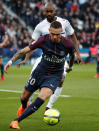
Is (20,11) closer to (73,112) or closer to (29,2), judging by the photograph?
(29,2)

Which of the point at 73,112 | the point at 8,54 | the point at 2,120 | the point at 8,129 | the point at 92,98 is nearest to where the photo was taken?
the point at 8,129

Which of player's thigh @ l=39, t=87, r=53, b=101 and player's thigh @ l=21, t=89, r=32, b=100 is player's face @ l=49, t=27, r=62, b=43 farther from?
player's thigh @ l=21, t=89, r=32, b=100

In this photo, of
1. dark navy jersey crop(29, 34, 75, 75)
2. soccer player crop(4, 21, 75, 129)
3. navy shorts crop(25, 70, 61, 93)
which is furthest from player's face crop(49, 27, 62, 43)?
navy shorts crop(25, 70, 61, 93)

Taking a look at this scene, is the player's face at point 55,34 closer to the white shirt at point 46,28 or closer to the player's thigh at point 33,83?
the player's thigh at point 33,83

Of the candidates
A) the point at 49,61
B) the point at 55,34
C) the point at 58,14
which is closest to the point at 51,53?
the point at 49,61

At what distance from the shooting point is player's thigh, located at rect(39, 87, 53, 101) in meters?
7.97

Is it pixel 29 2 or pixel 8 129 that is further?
pixel 29 2

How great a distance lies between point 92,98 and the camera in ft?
41.3

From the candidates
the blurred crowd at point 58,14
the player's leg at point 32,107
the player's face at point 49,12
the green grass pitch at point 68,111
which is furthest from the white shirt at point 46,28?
the blurred crowd at point 58,14

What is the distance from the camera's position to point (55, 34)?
26.5 ft

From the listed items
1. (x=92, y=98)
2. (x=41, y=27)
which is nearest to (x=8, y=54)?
(x=92, y=98)

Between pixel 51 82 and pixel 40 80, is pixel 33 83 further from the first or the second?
pixel 51 82

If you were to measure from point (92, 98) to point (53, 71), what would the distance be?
4.36m

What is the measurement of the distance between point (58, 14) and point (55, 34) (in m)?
23.6
